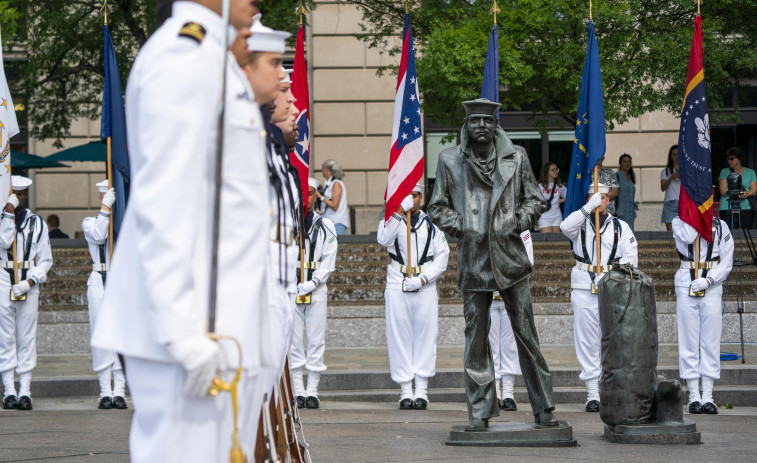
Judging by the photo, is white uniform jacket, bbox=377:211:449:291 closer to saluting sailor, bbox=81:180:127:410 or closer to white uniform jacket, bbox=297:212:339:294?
white uniform jacket, bbox=297:212:339:294

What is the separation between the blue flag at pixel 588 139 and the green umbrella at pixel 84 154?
43.3 feet

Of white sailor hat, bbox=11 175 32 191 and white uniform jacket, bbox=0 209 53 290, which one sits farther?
white sailor hat, bbox=11 175 32 191

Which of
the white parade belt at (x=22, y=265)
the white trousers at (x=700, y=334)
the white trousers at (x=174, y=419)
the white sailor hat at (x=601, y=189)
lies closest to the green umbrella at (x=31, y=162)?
the white parade belt at (x=22, y=265)

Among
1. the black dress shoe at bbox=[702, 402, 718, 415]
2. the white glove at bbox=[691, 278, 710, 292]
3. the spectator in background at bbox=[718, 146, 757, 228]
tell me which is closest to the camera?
the black dress shoe at bbox=[702, 402, 718, 415]

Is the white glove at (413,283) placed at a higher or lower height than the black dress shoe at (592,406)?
higher

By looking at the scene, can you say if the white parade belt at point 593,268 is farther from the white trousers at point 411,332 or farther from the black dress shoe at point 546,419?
the black dress shoe at point 546,419

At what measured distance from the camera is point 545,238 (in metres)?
19.8

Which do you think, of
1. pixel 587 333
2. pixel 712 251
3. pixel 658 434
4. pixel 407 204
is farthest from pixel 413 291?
pixel 658 434

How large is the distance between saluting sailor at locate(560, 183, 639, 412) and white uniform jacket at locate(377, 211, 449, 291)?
136 centimetres

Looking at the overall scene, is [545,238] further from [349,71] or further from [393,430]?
[393,430]

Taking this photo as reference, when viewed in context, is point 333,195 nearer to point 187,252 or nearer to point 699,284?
point 699,284

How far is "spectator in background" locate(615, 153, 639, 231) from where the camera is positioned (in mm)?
20719

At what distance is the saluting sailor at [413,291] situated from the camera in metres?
11.8

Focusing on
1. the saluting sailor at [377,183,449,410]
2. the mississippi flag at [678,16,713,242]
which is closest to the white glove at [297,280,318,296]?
the saluting sailor at [377,183,449,410]
